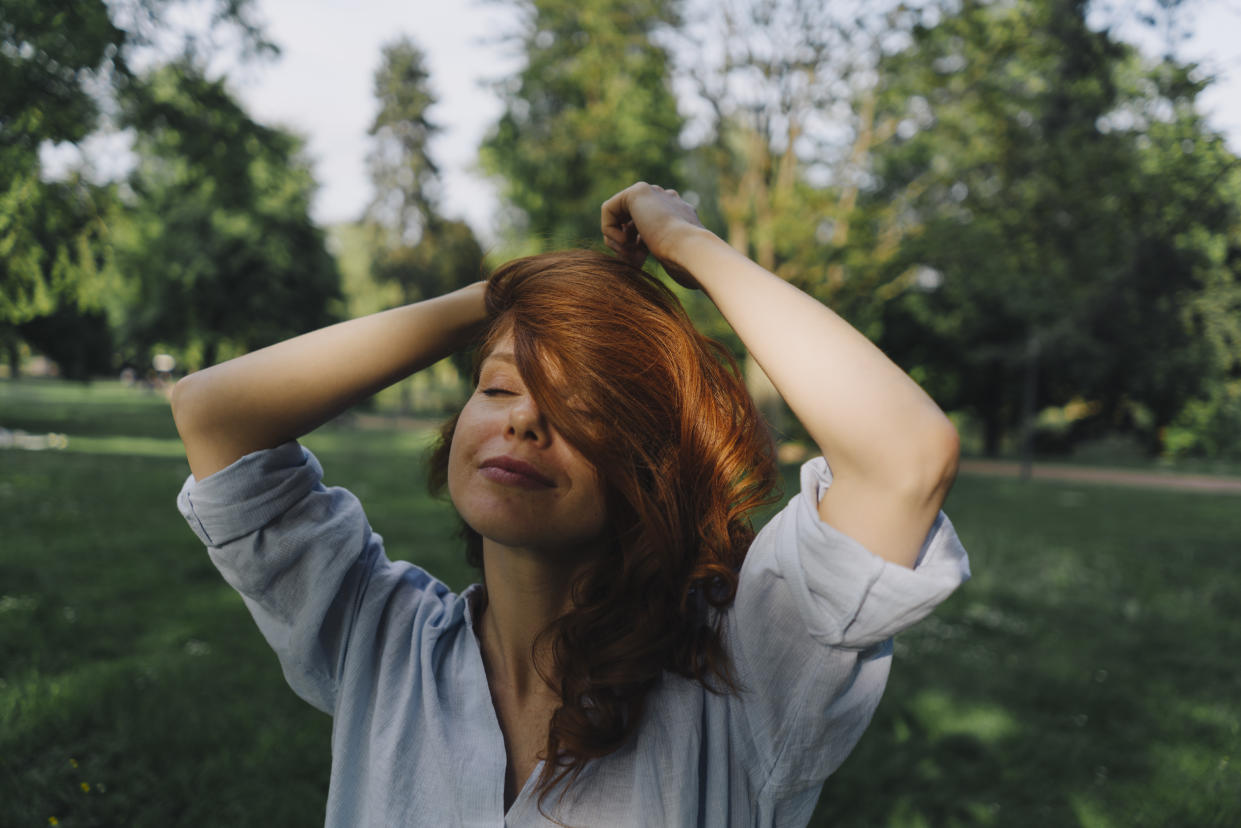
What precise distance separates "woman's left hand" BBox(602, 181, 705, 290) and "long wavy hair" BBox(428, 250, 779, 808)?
69 mm

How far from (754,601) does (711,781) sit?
1.00 ft

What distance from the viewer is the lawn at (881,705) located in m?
3.46

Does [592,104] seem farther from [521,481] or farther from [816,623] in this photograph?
[816,623]

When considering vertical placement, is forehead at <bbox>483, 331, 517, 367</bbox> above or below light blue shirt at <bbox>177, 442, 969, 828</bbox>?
above

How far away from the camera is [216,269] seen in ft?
91.4

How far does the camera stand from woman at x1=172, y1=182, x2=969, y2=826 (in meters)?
1.21

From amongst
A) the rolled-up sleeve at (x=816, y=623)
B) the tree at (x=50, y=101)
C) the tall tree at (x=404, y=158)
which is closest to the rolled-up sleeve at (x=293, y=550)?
the rolled-up sleeve at (x=816, y=623)

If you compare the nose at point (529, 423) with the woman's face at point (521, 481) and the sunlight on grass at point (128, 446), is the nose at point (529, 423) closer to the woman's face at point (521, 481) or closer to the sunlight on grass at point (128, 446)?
the woman's face at point (521, 481)

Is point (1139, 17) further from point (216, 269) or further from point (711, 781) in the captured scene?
point (216, 269)

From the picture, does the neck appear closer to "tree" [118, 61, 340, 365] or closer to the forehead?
the forehead

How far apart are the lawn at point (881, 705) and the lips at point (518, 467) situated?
217 cm

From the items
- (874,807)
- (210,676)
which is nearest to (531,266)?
(874,807)

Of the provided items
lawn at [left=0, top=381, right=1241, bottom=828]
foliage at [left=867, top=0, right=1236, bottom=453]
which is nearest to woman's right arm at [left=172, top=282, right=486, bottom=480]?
lawn at [left=0, top=381, right=1241, bottom=828]

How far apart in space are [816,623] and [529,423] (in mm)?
542
